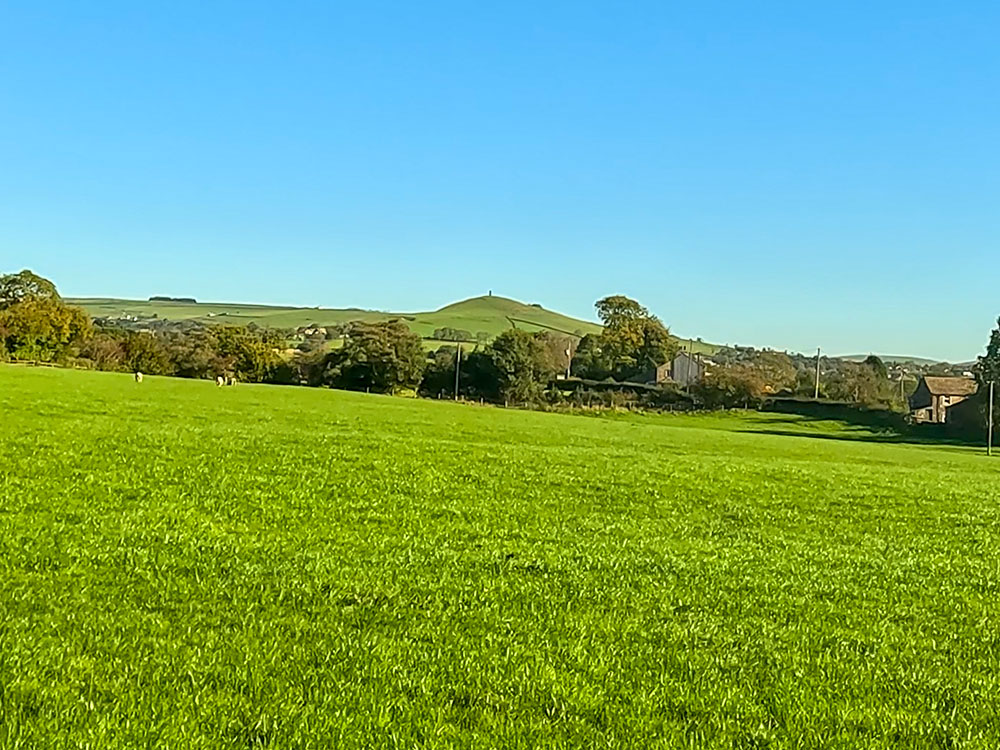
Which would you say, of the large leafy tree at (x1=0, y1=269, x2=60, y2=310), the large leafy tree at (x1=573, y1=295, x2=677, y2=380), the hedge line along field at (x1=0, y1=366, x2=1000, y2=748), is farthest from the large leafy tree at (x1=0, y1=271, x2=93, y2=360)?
the hedge line along field at (x1=0, y1=366, x2=1000, y2=748)

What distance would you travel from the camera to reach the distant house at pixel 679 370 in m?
110

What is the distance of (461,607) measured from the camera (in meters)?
9.45

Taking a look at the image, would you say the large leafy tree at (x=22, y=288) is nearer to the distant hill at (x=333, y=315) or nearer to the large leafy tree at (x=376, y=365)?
the large leafy tree at (x=376, y=365)

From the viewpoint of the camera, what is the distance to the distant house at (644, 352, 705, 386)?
361ft

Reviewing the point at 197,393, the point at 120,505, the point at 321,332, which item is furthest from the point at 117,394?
the point at 321,332

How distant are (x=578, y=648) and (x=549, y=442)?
25146 mm

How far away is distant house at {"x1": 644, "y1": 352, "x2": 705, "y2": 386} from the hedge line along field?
89.1 metres

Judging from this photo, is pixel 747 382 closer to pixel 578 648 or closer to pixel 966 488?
pixel 966 488

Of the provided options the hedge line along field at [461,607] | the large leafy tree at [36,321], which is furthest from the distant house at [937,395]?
the hedge line along field at [461,607]

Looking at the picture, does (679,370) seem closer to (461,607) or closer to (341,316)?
(341,316)

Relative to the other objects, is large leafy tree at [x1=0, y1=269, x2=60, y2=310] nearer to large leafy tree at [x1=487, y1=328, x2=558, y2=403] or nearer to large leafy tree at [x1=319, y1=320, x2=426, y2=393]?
large leafy tree at [x1=319, y1=320, x2=426, y2=393]

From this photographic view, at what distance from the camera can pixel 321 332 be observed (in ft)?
423

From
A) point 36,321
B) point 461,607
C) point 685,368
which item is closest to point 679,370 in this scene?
point 685,368

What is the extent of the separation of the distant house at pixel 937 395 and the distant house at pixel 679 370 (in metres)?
23.3
